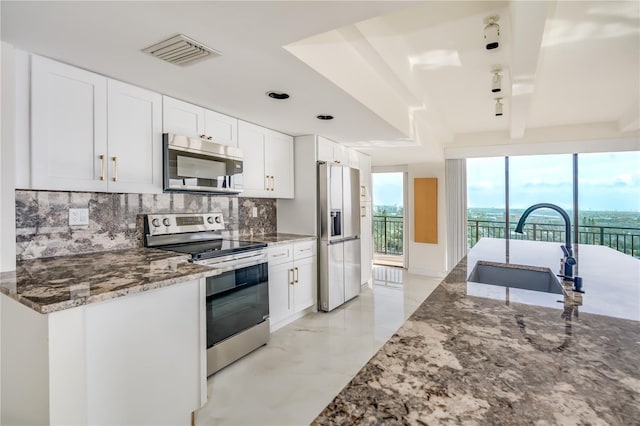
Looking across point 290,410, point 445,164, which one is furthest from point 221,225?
point 445,164

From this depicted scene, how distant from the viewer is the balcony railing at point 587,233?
4.90 m

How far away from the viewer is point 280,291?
122 inches

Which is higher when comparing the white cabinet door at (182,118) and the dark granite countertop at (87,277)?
the white cabinet door at (182,118)

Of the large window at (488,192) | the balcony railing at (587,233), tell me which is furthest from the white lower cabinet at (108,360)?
the large window at (488,192)

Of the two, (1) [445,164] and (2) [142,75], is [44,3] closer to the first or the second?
(2) [142,75]

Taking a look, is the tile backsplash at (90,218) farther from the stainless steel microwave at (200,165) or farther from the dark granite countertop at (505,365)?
the dark granite countertop at (505,365)

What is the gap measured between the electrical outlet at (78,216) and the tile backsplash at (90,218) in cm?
2

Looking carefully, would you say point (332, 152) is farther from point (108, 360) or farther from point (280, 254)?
point (108, 360)

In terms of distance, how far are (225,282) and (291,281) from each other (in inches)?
39.0

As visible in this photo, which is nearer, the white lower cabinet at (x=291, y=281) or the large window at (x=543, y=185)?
the white lower cabinet at (x=291, y=281)

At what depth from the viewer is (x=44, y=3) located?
131cm

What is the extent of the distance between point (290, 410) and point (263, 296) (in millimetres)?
1016

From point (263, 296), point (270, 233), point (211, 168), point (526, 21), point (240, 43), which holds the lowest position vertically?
point (263, 296)

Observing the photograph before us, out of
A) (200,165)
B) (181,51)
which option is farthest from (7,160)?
(200,165)
